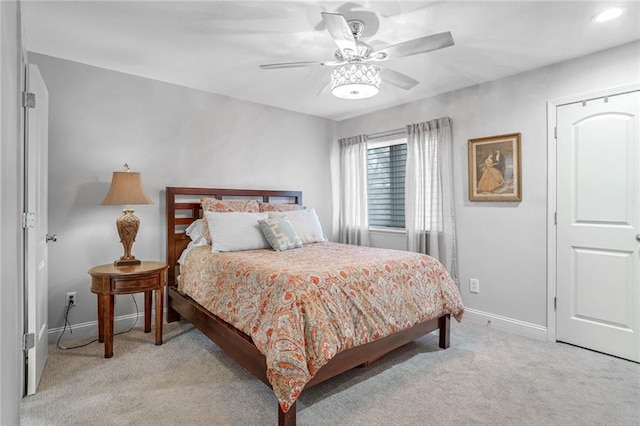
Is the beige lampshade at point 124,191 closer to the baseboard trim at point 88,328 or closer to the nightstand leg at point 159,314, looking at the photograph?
the nightstand leg at point 159,314

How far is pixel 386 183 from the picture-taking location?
4.63 metres

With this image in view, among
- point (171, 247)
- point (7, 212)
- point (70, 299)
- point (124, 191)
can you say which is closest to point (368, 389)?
point (7, 212)

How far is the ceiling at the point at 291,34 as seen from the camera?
86.8 inches

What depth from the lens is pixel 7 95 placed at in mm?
1420

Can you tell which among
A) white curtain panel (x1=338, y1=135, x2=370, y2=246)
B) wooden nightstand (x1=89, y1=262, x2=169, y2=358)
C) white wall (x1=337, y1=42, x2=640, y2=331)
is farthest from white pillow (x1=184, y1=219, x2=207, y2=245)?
white wall (x1=337, y1=42, x2=640, y2=331)

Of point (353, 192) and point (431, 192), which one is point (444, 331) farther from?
point (353, 192)

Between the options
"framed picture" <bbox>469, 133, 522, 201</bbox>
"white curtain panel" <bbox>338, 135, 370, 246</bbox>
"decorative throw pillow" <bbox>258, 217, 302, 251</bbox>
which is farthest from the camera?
"white curtain panel" <bbox>338, 135, 370, 246</bbox>

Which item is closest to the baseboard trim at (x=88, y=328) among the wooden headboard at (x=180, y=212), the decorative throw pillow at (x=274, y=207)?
the wooden headboard at (x=180, y=212)

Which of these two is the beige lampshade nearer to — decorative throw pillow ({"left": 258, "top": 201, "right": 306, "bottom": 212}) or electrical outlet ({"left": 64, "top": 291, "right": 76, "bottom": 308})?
electrical outlet ({"left": 64, "top": 291, "right": 76, "bottom": 308})

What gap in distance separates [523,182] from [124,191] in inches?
143

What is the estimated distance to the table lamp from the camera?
2930mm

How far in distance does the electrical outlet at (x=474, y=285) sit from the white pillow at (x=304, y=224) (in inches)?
64.5

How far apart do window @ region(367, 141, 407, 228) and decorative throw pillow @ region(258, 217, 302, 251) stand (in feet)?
5.58

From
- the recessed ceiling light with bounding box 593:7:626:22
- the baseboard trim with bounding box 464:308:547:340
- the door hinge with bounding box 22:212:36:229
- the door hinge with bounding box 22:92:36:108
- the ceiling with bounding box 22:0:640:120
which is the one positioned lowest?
the baseboard trim with bounding box 464:308:547:340
